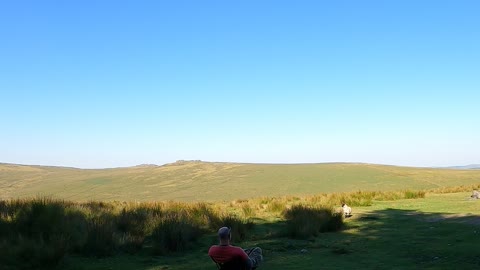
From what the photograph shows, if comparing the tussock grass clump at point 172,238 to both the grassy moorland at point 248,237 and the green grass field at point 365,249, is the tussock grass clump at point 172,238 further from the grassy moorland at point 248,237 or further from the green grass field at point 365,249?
the green grass field at point 365,249

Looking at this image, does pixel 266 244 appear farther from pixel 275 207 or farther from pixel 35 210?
pixel 275 207

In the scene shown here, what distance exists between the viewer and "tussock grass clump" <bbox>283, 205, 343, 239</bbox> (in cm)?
1073

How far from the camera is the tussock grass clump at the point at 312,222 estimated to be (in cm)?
1073

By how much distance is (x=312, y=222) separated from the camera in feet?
37.1

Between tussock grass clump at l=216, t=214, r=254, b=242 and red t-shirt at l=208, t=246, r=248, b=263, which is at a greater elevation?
red t-shirt at l=208, t=246, r=248, b=263

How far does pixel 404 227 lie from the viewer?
11.3m

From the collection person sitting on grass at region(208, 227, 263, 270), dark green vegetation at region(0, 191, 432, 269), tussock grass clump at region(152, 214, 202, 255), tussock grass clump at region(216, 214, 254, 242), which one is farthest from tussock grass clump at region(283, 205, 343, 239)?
person sitting on grass at region(208, 227, 263, 270)

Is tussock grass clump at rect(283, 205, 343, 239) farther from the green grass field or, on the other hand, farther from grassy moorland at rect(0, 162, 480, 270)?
the green grass field

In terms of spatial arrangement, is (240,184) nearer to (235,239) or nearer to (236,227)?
(236,227)

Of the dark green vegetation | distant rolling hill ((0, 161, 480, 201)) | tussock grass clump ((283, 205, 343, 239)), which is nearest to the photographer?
the dark green vegetation

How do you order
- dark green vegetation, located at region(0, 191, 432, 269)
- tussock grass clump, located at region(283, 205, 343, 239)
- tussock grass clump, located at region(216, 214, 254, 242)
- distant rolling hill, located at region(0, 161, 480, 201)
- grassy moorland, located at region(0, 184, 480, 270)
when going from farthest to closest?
distant rolling hill, located at region(0, 161, 480, 201), tussock grass clump, located at region(283, 205, 343, 239), tussock grass clump, located at region(216, 214, 254, 242), dark green vegetation, located at region(0, 191, 432, 269), grassy moorland, located at region(0, 184, 480, 270)

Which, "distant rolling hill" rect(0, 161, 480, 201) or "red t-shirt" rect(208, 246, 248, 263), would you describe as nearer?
"red t-shirt" rect(208, 246, 248, 263)

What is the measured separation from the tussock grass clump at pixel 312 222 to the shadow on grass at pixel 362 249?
0.21 meters

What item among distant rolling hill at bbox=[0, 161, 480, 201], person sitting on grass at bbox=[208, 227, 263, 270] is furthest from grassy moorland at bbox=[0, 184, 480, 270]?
distant rolling hill at bbox=[0, 161, 480, 201]
